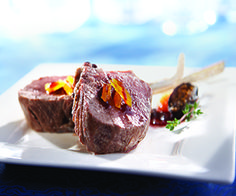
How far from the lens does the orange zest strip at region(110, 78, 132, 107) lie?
9.13ft

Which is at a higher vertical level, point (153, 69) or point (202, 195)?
point (153, 69)

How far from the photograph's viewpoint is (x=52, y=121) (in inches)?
132

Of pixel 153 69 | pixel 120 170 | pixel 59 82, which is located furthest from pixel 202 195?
pixel 153 69

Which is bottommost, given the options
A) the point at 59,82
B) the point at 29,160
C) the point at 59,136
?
the point at 59,136

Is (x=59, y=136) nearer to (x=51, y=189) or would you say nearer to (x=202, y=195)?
(x=51, y=189)

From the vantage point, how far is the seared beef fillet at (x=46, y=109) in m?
3.22

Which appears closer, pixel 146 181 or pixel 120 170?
pixel 120 170

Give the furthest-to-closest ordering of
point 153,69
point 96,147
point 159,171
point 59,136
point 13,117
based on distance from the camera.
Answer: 1. point 153,69
2. point 13,117
3. point 59,136
4. point 96,147
5. point 159,171

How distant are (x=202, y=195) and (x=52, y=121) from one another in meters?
1.71

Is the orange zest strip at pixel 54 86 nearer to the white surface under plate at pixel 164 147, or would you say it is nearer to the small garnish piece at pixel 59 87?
the small garnish piece at pixel 59 87

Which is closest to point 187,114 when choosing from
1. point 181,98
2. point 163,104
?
point 181,98

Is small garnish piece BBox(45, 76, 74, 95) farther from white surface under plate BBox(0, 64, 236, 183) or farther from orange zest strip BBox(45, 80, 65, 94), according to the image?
white surface under plate BBox(0, 64, 236, 183)

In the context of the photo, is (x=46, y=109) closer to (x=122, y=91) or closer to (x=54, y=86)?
(x=54, y=86)

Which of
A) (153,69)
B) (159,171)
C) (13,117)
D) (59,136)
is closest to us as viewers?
(159,171)
